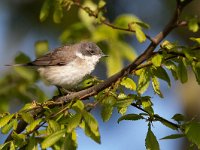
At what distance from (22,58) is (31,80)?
279 mm

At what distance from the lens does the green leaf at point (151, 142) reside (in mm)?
3752

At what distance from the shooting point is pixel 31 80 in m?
5.98

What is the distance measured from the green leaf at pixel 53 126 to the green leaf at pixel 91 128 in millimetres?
290

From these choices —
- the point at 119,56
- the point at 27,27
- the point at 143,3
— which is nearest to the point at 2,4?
the point at 27,27

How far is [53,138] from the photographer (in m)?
3.45

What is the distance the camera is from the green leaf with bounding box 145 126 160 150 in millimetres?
3752

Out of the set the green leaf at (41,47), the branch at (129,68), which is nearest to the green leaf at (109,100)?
the branch at (129,68)

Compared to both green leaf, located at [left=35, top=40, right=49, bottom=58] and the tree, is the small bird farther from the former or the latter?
the tree

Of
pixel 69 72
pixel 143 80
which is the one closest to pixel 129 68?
pixel 143 80

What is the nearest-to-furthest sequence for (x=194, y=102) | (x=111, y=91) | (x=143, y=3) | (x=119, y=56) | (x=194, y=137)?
(x=194, y=137)
(x=111, y=91)
(x=119, y=56)
(x=194, y=102)
(x=143, y=3)

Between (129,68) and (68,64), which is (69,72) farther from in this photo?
(129,68)

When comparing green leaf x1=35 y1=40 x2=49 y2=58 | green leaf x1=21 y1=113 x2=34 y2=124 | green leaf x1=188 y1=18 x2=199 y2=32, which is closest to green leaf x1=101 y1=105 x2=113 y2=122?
green leaf x1=21 y1=113 x2=34 y2=124

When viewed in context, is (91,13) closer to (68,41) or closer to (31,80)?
(68,41)

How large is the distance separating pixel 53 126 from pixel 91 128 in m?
0.41
